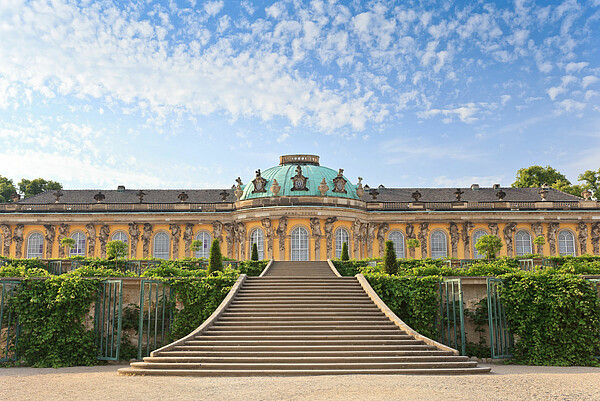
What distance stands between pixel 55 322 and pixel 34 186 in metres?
50.3

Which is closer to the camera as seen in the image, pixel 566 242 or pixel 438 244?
pixel 566 242

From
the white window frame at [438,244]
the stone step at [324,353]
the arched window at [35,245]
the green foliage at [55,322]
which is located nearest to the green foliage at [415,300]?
the stone step at [324,353]

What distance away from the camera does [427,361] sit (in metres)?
16.5

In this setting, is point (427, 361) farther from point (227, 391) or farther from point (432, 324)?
point (227, 391)

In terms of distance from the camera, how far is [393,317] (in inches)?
772

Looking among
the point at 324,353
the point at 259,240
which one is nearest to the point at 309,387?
the point at 324,353

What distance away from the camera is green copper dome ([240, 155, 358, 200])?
1833 inches

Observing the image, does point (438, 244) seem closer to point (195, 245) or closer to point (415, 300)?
point (195, 245)

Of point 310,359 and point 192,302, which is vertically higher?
point 192,302

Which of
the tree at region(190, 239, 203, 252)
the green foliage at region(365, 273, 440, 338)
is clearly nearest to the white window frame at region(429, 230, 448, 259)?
the tree at region(190, 239, 203, 252)

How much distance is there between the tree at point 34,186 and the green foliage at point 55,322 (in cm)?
4851

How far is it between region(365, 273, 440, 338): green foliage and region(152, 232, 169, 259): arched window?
3178cm

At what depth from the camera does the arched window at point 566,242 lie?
4959 cm

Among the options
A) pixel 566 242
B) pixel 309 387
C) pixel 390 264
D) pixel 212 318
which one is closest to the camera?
pixel 309 387
